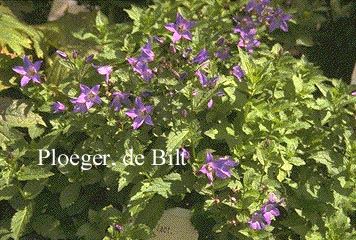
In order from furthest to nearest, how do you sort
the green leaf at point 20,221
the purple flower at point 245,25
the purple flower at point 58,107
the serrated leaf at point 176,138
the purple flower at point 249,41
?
the purple flower at point 245,25 → the purple flower at point 249,41 → the purple flower at point 58,107 → the green leaf at point 20,221 → the serrated leaf at point 176,138

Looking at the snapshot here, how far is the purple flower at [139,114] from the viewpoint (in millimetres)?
2666

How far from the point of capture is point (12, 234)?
2820 millimetres

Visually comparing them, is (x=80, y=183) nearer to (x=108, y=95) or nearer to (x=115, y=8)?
(x=108, y=95)

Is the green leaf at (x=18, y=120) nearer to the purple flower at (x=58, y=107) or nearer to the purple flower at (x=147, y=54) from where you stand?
the purple flower at (x=58, y=107)

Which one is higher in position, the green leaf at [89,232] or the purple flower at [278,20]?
the purple flower at [278,20]

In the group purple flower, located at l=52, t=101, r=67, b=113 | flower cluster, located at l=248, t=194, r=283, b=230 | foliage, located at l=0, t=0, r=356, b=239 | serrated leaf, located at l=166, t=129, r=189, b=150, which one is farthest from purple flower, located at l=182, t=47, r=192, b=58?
flower cluster, located at l=248, t=194, r=283, b=230

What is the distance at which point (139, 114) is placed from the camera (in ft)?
8.86

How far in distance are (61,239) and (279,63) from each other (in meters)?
1.36

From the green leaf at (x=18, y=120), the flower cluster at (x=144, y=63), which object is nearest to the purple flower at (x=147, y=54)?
the flower cluster at (x=144, y=63)

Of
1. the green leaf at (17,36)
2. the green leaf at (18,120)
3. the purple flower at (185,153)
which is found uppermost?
the purple flower at (185,153)

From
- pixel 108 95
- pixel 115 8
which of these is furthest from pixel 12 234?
pixel 115 8

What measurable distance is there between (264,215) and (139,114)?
2.20ft

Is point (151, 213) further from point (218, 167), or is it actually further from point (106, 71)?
point (106, 71)

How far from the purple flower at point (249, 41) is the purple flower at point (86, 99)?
0.82 meters
